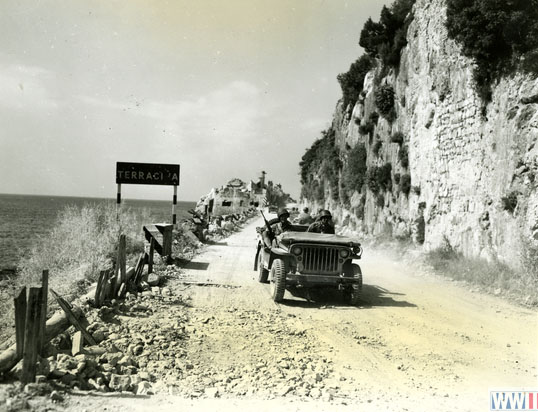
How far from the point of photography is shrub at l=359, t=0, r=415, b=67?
2397 centimetres

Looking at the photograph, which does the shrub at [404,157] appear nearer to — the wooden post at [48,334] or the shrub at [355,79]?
the shrub at [355,79]

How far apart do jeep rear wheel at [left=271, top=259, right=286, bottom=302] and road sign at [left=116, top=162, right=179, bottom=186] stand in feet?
27.3

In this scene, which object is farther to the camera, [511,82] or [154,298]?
[511,82]

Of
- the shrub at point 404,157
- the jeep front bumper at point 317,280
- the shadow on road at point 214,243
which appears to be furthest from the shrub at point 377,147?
the jeep front bumper at point 317,280

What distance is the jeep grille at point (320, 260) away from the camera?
1001cm

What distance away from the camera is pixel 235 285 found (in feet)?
39.0

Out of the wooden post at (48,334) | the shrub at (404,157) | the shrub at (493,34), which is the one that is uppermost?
the shrub at (493,34)

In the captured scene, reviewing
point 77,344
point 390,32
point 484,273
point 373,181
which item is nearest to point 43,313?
point 77,344

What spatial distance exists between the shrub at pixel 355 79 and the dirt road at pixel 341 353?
85.5ft

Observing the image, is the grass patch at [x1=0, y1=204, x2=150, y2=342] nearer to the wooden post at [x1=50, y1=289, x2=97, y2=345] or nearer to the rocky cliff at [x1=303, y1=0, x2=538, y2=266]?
the wooden post at [x1=50, y1=289, x2=97, y2=345]

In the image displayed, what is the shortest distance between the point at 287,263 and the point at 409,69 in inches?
620

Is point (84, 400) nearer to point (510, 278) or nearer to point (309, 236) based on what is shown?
point (309, 236)

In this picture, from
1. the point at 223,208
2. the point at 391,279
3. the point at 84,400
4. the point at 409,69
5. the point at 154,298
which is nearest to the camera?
the point at 84,400

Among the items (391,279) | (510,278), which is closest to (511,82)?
(510,278)
